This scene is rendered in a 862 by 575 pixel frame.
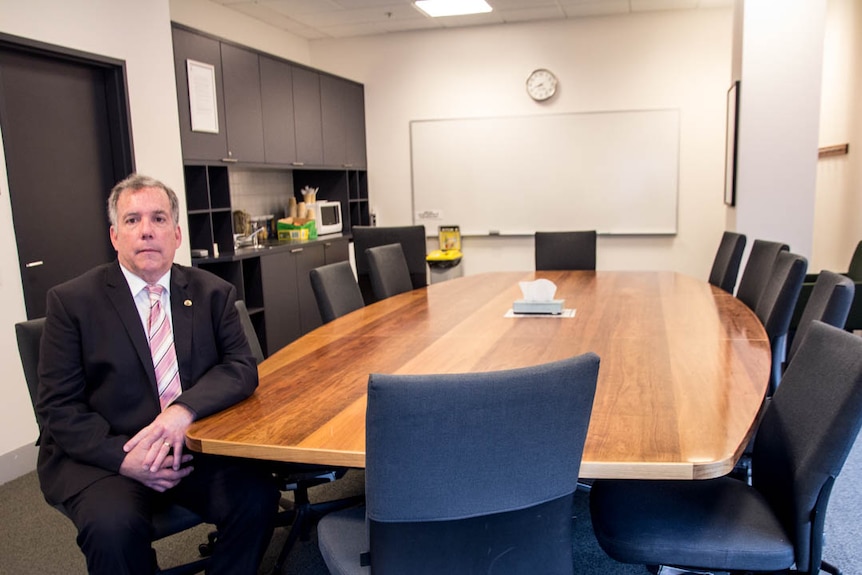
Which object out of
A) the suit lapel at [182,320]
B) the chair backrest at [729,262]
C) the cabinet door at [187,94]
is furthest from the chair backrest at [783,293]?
the cabinet door at [187,94]

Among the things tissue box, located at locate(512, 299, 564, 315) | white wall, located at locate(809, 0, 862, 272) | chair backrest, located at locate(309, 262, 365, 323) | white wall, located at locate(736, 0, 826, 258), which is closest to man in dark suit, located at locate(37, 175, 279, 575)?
chair backrest, located at locate(309, 262, 365, 323)

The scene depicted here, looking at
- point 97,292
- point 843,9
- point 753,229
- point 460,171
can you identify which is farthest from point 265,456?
point 843,9

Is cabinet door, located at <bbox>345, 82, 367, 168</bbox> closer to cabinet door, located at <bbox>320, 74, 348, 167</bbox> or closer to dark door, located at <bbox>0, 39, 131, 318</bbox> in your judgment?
cabinet door, located at <bbox>320, 74, 348, 167</bbox>

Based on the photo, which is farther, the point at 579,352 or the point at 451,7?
the point at 451,7

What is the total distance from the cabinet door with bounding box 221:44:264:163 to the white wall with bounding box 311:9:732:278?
1.98 m

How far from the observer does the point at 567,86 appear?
6.18m

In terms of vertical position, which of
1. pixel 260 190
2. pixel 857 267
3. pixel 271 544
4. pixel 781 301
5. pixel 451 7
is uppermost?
pixel 451 7

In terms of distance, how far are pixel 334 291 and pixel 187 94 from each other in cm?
201

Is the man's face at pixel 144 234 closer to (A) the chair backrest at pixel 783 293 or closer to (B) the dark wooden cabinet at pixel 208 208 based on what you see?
(A) the chair backrest at pixel 783 293

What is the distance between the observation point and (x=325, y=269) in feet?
10.2

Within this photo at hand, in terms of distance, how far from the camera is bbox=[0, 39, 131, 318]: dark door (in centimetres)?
328

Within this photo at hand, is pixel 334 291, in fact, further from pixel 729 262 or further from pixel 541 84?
pixel 541 84

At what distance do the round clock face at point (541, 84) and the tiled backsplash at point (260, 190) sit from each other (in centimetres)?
242

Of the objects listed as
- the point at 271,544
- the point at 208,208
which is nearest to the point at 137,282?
the point at 271,544
